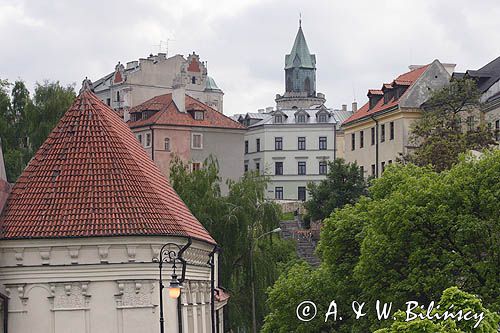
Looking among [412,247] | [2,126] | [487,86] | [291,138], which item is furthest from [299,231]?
[412,247]

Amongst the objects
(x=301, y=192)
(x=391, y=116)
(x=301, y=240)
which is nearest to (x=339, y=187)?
(x=391, y=116)

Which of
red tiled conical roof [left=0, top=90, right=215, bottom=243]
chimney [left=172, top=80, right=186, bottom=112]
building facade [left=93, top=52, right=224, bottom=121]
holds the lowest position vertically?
red tiled conical roof [left=0, top=90, right=215, bottom=243]

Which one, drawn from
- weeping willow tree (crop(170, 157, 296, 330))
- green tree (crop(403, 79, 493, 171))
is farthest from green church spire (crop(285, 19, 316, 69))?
weeping willow tree (crop(170, 157, 296, 330))

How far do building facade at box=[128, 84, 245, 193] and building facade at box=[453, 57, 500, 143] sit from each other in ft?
89.7

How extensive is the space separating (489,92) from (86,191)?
153 feet

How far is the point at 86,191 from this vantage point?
29625 millimetres

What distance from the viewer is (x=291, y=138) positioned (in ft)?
385

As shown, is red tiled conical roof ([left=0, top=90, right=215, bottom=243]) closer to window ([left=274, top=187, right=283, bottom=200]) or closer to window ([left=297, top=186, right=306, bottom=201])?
window ([left=297, top=186, right=306, bottom=201])

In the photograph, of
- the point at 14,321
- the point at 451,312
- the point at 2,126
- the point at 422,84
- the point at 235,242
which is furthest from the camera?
the point at 422,84

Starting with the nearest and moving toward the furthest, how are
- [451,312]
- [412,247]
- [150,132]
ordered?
[451,312] < [412,247] < [150,132]

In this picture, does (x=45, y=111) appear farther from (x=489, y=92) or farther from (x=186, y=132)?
(x=186, y=132)

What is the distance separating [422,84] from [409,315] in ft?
197

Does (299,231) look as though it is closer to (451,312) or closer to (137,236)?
(137,236)

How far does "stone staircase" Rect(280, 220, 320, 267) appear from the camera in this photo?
77.6 meters
